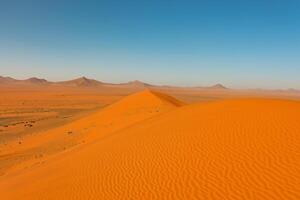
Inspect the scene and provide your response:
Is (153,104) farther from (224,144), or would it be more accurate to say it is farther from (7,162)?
(224,144)

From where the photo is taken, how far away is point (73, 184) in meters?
8.65

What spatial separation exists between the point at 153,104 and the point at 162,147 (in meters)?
19.6

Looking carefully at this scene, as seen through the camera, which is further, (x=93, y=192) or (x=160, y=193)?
(x=93, y=192)

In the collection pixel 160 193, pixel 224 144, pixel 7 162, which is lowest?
pixel 7 162

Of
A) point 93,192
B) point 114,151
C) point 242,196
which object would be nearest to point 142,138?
point 114,151

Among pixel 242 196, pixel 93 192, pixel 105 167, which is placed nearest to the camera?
pixel 242 196

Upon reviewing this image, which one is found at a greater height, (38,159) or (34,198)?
(34,198)

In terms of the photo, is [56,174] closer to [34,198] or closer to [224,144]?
[34,198]

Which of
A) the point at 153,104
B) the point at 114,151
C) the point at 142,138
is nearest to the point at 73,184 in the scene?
the point at 114,151

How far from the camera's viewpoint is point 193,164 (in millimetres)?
8172

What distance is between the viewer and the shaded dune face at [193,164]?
6.62 m

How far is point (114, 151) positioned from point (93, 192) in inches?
142

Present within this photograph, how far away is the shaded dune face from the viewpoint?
6.62 m

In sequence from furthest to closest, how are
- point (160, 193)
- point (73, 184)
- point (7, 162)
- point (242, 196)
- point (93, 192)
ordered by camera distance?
1. point (7, 162)
2. point (73, 184)
3. point (93, 192)
4. point (160, 193)
5. point (242, 196)
